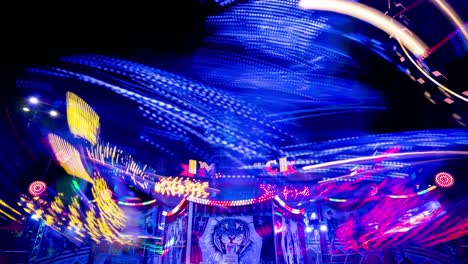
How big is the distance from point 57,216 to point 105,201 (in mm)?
2098

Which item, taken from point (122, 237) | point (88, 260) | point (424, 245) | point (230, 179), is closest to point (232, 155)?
point (230, 179)

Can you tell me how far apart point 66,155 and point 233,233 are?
9.37 metres

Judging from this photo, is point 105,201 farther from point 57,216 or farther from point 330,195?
point 330,195

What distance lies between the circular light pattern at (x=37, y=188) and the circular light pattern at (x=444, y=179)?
18.3 m

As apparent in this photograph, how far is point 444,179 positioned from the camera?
11.7 meters

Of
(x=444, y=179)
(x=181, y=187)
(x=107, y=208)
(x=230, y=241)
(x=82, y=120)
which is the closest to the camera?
(x=230, y=241)

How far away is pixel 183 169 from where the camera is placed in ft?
51.0

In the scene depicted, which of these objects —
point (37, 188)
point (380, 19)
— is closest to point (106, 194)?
point (37, 188)

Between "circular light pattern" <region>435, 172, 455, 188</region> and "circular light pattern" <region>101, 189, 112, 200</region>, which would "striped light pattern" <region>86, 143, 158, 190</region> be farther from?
"circular light pattern" <region>435, 172, 455, 188</region>

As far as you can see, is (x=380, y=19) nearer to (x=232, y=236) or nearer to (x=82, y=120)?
(x=232, y=236)

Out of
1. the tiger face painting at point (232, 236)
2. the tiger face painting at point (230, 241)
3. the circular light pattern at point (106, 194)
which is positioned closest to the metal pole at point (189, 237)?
the tiger face painting at point (230, 241)

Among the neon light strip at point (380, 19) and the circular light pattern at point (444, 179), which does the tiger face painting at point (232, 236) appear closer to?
the neon light strip at point (380, 19)

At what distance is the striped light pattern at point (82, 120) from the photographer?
1091cm

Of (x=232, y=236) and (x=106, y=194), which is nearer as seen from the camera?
(x=232, y=236)
